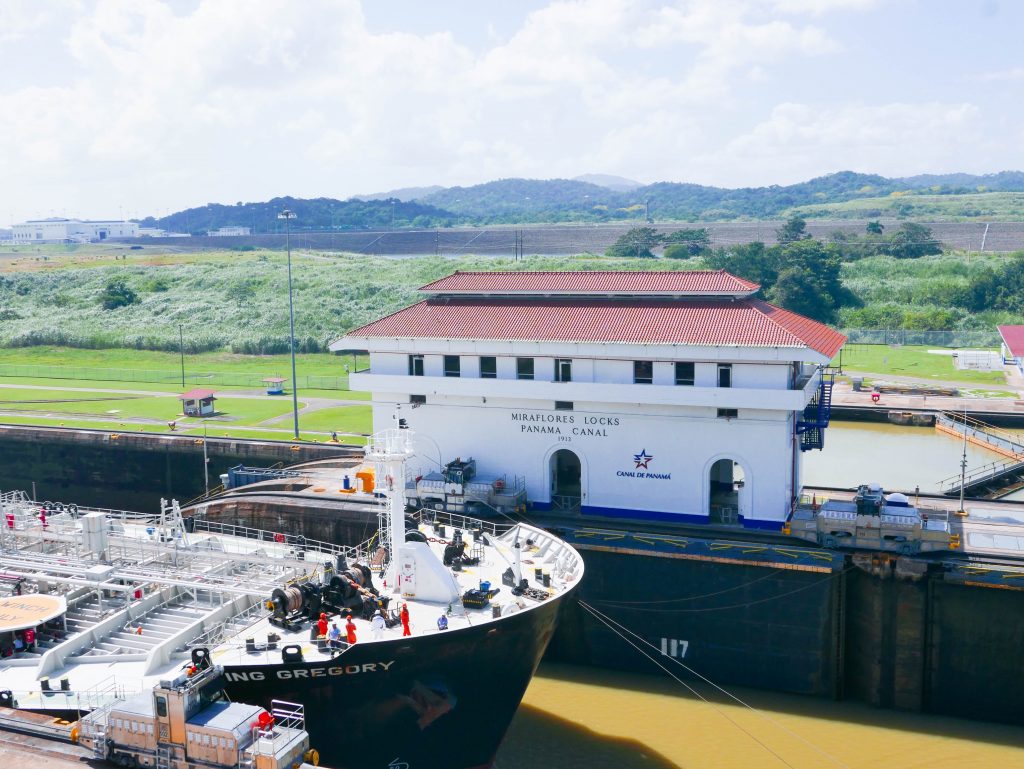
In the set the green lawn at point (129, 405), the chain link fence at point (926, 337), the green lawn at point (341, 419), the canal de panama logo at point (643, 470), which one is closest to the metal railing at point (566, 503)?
the canal de panama logo at point (643, 470)

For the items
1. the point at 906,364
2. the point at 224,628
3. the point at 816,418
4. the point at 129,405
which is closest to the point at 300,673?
the point at 224,628

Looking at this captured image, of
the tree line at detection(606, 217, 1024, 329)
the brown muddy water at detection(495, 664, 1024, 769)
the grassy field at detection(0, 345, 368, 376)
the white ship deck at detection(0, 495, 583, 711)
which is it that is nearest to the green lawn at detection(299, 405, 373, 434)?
the grassy field at detection(0, 345, 368, 376)

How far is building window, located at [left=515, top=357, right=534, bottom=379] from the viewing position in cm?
3244

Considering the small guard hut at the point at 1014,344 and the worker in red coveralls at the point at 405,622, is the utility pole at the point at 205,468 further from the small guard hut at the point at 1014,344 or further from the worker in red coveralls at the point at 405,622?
the small guard hut at the point at 1014,344

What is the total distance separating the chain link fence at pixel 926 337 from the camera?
8069 cm

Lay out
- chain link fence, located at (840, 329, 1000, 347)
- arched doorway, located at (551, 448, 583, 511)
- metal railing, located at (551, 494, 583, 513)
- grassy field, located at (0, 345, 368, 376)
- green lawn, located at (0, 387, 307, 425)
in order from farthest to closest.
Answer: chain link fence, located at (840, 329, 1000, 347) < grassy field, located at (0, 345, 368, 376) < green lawn, located at (0, 387, 307, 425) < arched doorway, located at (551, 448, 583, 511) < metal railing, located at (551, 494, 583, 513)

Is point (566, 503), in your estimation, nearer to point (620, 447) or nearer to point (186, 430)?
point (620, 447)

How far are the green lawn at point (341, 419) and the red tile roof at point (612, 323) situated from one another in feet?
51.6

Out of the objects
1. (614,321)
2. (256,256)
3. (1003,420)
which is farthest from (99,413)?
(256,256)

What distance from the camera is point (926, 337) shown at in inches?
3265

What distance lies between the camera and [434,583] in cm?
2323

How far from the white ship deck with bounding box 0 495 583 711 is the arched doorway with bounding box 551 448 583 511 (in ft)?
10.4

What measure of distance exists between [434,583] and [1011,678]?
1525cm

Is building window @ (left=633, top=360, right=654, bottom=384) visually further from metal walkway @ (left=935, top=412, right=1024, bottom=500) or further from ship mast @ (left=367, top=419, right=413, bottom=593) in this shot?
metal walkway @ (left=935, top=412, right=1024, bottom=500)
